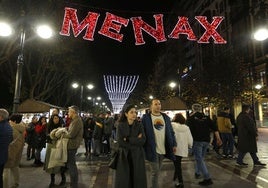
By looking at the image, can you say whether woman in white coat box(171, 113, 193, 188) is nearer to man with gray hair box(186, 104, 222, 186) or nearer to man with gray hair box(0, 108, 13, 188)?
man with gray hair box(186, 104, 222, 186)

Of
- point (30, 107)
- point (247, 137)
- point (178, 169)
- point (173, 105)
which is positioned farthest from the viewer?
point (173, 105)

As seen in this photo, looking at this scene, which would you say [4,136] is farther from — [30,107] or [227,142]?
[30,107]

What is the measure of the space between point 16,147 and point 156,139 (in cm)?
331

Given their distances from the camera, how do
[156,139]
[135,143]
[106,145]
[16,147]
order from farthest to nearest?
[106,145]
[16,147]
[156,139]
[135,143]

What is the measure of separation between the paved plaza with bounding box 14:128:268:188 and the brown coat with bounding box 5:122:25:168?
1017 millimetres

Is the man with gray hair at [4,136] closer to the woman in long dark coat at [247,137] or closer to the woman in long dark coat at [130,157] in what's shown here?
the woman in long dark coat at [130,157]

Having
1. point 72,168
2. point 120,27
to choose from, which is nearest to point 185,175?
point 72,168

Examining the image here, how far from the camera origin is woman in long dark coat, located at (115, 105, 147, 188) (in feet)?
16.8

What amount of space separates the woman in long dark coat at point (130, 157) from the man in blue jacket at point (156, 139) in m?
0.62

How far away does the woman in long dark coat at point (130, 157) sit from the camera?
511 cm

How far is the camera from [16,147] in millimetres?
7008

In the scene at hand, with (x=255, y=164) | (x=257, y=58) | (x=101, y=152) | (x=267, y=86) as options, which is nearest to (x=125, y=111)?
(x=255, y=164)

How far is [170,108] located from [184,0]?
2309 inches

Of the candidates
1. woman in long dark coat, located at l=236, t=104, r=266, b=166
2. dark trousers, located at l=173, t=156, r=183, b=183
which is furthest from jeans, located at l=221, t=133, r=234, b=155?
dark trousers, located at l=173, t=156, r=183, b=183
